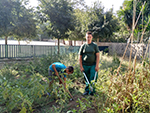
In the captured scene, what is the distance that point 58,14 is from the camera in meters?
9.39

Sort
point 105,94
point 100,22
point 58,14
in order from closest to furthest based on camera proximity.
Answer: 1. point 105,94
2. point 58,14
3. point 100,22

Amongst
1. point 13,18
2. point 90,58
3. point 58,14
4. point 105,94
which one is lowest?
point 105,94

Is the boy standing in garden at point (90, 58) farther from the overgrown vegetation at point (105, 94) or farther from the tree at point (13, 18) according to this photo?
the tree at point (13, 18)

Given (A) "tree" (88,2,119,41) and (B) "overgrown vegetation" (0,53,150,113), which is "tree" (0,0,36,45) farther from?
(A) "tree" (88,2,119,41)

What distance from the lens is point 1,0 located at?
6.26m

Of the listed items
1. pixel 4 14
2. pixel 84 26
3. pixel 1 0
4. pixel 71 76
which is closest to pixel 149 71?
pixel 71 76

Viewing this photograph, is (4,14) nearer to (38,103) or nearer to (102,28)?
(38,103)

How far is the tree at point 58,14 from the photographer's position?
9211mm

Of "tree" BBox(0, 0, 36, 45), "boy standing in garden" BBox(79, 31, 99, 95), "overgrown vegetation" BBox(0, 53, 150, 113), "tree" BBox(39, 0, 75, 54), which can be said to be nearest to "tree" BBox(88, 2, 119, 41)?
"tree" BBox(39, 0, 75, 54)

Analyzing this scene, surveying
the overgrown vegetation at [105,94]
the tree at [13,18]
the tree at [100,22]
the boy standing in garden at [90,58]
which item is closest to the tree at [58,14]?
the tree at [13,18]

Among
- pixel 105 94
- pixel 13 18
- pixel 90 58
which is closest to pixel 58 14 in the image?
pixel 13 18

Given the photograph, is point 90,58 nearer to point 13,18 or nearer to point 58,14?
point 13,18

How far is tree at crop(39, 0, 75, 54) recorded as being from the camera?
9211 mm

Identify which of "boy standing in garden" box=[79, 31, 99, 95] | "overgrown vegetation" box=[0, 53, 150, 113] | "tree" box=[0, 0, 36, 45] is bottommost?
"overgrown vegetation" box=[0, 53, 150, 113]
